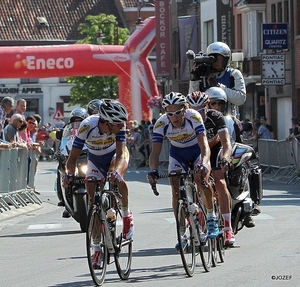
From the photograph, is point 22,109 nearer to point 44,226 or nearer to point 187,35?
point 44,226

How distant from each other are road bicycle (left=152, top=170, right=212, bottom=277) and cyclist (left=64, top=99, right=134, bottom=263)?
388 millimetres

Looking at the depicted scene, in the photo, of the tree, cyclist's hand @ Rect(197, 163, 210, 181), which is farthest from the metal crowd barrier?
the tree

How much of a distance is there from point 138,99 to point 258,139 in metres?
8.82

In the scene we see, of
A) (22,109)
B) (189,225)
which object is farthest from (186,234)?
(22,109)

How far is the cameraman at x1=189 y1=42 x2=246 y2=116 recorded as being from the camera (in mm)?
13836

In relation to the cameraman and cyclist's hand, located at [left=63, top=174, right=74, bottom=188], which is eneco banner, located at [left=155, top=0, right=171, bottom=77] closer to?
the cameraman

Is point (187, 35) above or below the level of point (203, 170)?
above

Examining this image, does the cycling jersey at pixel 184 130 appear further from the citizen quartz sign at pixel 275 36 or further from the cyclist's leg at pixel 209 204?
the citizen quartz sign at pixel 275 36

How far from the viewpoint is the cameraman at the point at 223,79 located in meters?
13.8

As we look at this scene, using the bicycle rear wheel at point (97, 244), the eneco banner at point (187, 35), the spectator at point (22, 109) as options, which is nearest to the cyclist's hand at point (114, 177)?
the bicycle rear wheel at point (97, 244)

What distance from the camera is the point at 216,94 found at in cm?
1284

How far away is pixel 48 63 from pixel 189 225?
31.1 metres

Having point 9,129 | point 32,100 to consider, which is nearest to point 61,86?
point 32,100

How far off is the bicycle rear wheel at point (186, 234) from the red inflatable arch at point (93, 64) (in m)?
30.6
